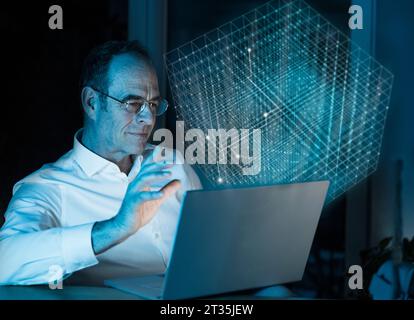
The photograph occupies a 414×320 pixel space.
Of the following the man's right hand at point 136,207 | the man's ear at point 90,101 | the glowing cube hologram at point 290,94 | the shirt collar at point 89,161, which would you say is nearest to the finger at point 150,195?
the man's right hand at point 136,207

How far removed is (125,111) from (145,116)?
79 millimetres

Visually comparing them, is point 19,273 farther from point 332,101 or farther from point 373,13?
point 373,13

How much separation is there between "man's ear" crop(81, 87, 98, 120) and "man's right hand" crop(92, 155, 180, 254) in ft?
2.35

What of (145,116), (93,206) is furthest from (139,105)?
(93,206)

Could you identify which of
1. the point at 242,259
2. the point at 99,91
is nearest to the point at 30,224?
the point at 99,91

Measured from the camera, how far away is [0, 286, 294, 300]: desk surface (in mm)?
1396

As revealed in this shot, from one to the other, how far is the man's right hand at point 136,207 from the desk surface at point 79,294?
0.14m

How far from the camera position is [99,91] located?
219 cm

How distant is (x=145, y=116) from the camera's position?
215 centimetres

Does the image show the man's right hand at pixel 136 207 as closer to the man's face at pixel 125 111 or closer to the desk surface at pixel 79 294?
the desk surface at pixel 79 294

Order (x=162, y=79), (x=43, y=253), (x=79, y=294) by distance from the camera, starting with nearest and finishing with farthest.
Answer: (x=79, y=294)
(x=43, y=253)
(x=162, y=79)

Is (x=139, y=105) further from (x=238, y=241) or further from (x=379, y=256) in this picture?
(x=379, y=256)

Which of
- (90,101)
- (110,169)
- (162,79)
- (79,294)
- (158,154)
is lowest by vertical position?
(79,294)

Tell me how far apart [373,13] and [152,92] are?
123 cm
